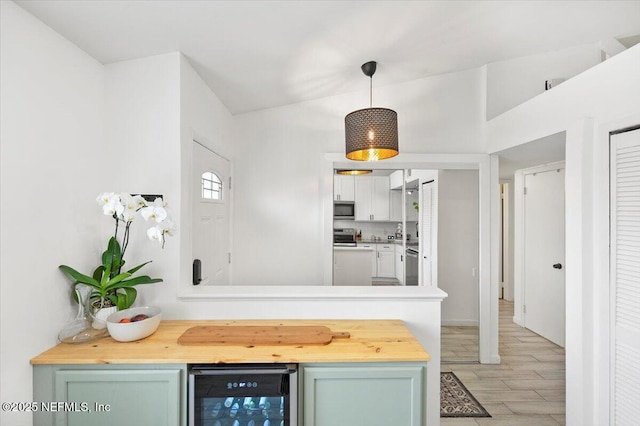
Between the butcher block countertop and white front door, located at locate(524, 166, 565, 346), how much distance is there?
3189 mm

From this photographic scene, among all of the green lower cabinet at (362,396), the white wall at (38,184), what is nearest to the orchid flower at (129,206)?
the white wall at (38,184)

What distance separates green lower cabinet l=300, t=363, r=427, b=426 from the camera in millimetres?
1517

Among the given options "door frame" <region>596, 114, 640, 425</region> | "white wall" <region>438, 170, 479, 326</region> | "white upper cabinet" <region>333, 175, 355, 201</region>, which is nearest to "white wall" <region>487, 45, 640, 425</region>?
"door frame" <region>596, 114, 640, 425</region>

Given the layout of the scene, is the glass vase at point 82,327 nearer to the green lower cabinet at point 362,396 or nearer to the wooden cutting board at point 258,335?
the wooden cutting board at point 258,335

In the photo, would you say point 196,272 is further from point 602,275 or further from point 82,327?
point 602,275

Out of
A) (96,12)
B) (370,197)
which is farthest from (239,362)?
(370,197)

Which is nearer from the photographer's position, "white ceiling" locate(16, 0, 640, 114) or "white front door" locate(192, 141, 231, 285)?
"white ceiling" locate(16, 0, 640, 114)

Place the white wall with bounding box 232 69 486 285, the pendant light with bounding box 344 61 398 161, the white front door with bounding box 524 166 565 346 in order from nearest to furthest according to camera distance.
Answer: the pendant light with bounding box 344 61 398 161 < the white wall with bounding box 232 69 486 285 < the white front door with bounding box 524 166 565 346

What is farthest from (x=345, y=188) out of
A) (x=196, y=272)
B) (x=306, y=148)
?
(x=196, y=272)

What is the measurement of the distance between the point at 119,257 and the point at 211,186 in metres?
1.04

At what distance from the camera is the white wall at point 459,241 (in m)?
4.42

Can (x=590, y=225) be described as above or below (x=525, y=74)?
below

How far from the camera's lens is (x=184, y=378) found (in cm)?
149

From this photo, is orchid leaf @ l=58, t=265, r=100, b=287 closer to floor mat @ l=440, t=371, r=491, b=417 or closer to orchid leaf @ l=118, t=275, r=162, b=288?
orchid leaf @ l=118, t=275, r=162, b=288
